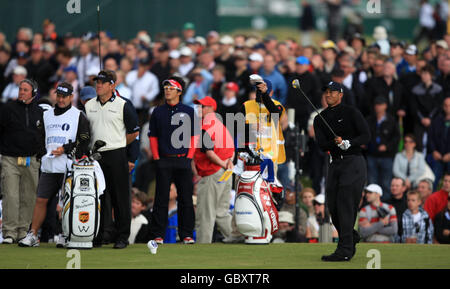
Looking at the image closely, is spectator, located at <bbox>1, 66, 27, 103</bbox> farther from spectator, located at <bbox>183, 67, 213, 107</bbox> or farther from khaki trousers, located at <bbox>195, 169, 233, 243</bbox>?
khaki trousers, located at <bbox>195, 169, 233, 243</bbox>

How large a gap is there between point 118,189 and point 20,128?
186 cm

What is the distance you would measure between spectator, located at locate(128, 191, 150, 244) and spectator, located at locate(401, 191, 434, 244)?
13.4 feet

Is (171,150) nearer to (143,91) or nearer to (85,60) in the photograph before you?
(143,91)

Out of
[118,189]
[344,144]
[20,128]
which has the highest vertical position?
[20,128]

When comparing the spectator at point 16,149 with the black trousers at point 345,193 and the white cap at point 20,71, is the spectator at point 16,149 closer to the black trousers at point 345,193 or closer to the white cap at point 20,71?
the black trousers at point 345,193

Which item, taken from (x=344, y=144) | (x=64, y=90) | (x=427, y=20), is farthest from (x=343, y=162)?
(x=427, y=20)

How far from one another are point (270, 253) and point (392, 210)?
152 inches

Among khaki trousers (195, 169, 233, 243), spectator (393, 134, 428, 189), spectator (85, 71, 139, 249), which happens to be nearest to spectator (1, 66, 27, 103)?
khaki trousers (195, 169, 233, 243)

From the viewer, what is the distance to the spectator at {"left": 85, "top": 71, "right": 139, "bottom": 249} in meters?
12.1

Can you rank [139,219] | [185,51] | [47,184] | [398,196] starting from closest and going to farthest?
[47,184], [139,219], [398,196], [185,51]

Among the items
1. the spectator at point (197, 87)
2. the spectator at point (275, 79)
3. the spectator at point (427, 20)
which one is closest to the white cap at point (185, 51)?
the spectator at point (197, 87)

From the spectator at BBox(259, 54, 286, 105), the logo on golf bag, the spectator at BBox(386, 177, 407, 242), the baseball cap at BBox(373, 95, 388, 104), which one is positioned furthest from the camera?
the spectator at BBox(259, 54, 286, 105)

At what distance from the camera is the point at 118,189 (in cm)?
1221
